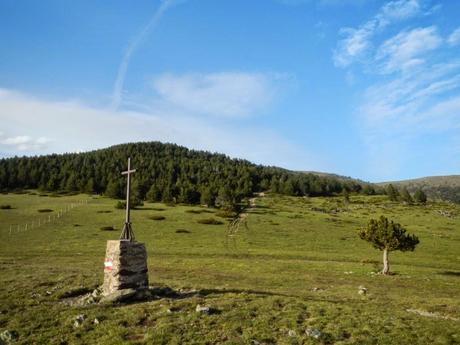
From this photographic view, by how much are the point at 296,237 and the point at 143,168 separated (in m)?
132

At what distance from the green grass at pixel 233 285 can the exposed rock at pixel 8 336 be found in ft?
1.02

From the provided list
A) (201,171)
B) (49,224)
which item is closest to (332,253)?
(49,224)

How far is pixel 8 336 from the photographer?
46.1ft

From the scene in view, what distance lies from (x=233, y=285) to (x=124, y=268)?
32.1 ft

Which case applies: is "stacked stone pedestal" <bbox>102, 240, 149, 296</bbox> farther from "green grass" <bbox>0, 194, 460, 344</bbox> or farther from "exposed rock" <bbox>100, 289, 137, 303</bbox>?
"green grass" <bbox>0, 194, 460, 344</bbox>

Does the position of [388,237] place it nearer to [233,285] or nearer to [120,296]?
[233,285]

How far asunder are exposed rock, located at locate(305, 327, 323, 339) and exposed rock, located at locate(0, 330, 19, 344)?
11.0m

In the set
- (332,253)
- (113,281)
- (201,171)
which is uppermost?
(201,171)

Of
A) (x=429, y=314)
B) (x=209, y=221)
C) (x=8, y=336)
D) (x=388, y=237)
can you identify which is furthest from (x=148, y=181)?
(x=8, y=336)

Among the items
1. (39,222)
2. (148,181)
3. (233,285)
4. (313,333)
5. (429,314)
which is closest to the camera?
(313,333)

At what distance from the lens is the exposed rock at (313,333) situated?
14070mm

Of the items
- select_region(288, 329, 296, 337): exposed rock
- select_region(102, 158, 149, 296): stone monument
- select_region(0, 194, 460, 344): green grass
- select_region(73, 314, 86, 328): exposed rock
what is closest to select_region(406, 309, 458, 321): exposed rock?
select_region(0, 194, 460, 344): green grass

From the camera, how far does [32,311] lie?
56.9ft

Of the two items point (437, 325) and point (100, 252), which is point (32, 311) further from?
point (100, 252)
